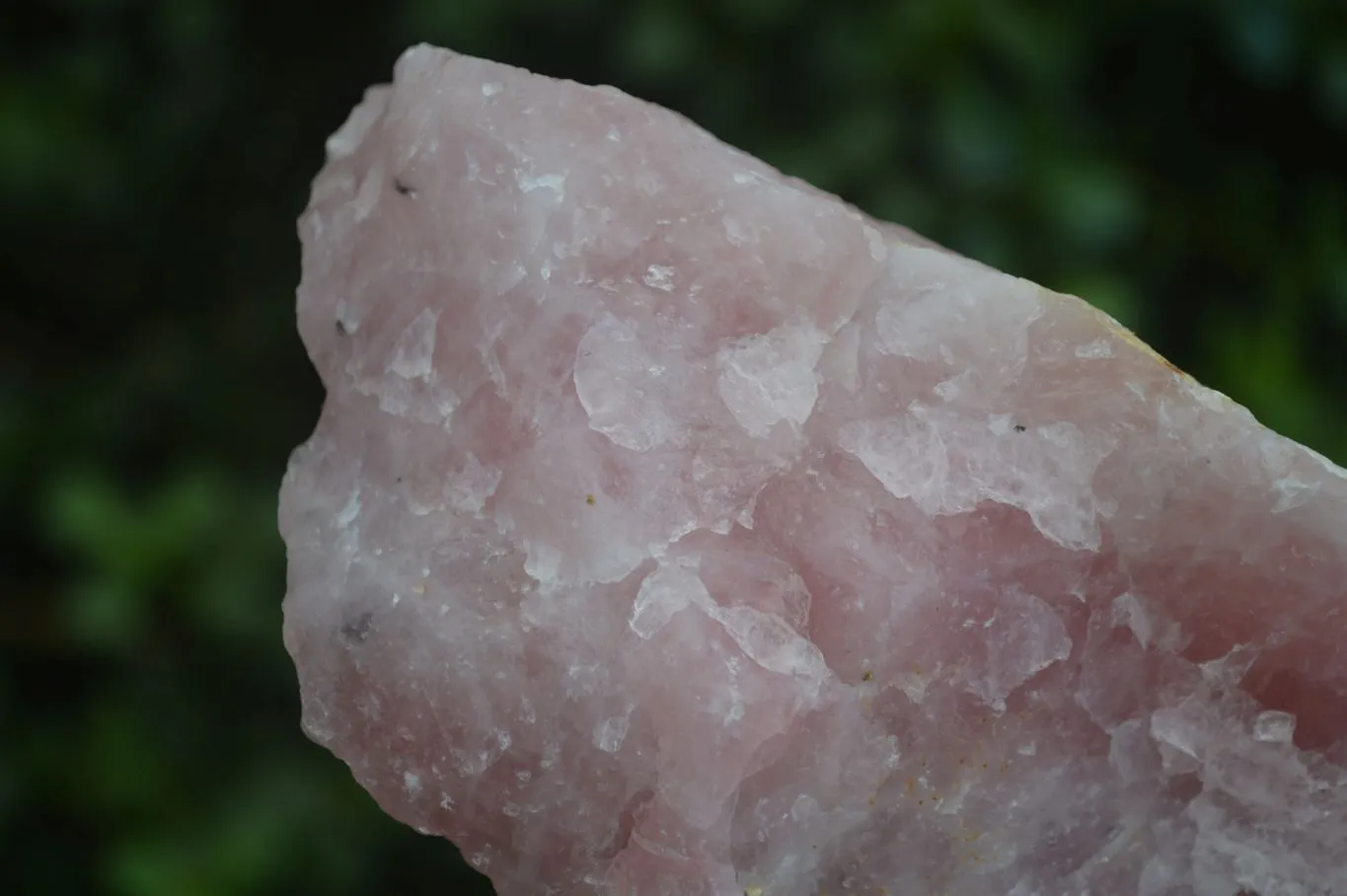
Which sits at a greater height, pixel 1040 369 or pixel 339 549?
pixel 1040 369

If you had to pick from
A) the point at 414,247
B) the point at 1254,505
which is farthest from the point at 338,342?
the point at 1254,505

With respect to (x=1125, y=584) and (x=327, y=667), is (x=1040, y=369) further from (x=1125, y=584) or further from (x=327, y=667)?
(x=327, y=667)

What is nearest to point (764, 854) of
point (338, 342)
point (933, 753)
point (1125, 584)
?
point (933, 753)

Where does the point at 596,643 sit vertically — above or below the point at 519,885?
above

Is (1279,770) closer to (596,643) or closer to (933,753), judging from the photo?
(933,753)
